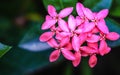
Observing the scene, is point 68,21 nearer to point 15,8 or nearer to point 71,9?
point 71,9

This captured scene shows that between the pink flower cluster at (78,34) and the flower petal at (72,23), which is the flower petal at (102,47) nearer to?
the pink flower cluster at (78,34)

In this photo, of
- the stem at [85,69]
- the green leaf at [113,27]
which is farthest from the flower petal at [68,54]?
the stem at [85,69]

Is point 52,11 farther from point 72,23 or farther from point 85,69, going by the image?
point 85,69

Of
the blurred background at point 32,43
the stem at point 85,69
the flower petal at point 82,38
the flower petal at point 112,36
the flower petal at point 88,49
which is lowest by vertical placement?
the stem at point 85,69

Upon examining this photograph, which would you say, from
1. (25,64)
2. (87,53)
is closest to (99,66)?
(25,64)

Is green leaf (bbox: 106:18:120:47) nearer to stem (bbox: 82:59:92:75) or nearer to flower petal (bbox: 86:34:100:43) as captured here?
flower petal (bbox: 86:34:100:43)

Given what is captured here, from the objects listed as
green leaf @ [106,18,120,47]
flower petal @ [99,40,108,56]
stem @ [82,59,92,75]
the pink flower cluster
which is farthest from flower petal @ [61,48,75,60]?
stem @ [82,59,92,75]

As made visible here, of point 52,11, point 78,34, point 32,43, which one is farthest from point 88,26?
point 32,43
